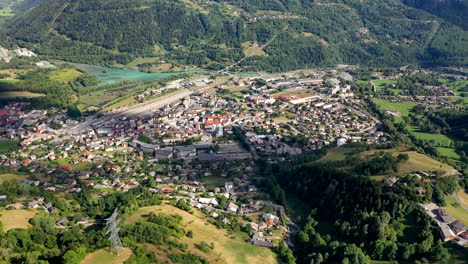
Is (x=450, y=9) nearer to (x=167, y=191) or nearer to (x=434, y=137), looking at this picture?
(x=434, y=137)

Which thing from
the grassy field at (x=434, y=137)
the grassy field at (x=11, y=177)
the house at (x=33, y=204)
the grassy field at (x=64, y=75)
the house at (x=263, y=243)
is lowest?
the grassy field at (x=434, y=137)

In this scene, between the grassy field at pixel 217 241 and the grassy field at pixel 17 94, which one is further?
the grassy field at pixel 17 94

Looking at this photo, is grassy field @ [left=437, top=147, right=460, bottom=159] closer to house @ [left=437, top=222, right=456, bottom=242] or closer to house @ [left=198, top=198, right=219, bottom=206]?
house @ [left=437, top=222, right=456, bottom=242]

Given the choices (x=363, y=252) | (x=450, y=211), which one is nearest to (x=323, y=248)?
(x=363, y=252)

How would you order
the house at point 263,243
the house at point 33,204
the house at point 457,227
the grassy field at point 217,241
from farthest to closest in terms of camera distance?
the house at point 33,204
the house at point 263,243
the house at point 457,227
the grassy field at point 217,241

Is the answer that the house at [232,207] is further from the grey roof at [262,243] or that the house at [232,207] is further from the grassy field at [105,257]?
the grassy field at [105,257]

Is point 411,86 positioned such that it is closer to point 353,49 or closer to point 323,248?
point 353,49

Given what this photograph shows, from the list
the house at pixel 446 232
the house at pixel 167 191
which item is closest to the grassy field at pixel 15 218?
the house at pixel 167 191

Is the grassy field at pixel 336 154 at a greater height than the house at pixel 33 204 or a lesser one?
lesser
